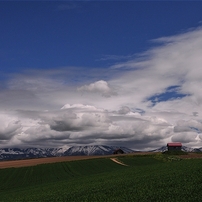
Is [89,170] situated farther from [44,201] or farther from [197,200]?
[197,200]

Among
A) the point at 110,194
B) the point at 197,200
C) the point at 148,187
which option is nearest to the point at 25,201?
the point at 110,194

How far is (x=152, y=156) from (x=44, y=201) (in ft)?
287

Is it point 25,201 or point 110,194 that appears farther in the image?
point 25,201

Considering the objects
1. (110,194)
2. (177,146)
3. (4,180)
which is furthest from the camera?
(177,146)

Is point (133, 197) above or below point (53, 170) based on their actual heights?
below

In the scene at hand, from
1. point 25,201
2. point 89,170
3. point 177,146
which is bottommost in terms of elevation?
point 25,201

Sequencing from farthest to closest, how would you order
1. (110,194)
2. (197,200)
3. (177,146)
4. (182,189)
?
1. (177,146)
2. (110,194)
3. (182,189)
4. (197,200)

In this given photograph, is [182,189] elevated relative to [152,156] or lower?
lower

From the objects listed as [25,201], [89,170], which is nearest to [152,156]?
[89,170]

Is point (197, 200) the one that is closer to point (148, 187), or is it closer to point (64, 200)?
point (148, 187)

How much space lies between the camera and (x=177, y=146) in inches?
6437

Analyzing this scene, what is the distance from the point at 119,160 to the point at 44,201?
7947cm

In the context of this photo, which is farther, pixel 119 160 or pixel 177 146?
pixel 177 146

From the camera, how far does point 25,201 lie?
37.4m
